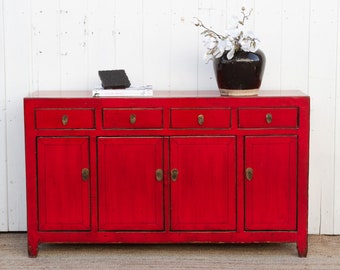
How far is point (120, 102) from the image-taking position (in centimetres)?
360

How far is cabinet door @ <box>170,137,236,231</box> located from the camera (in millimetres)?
3637

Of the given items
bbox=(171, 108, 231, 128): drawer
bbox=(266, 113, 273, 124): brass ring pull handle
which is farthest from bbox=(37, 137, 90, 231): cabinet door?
bbox=(266, 113, 273, 124): brass ring pull handle

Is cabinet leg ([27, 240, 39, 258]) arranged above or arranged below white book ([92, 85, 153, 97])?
below

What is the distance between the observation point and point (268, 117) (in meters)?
3.60

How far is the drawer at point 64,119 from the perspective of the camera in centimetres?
361

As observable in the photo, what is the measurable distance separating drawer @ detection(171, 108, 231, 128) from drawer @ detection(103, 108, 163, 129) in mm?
76

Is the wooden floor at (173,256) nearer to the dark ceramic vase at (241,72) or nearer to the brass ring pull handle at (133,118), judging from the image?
the brass ring pull handle at (133,118)

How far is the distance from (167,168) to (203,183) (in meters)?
0.19

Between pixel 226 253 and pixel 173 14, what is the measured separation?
4.13 ft

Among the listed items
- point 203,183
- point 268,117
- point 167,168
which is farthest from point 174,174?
point 268,117

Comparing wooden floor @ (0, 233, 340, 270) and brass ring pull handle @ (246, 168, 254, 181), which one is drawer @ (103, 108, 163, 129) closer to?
brass ring pull handle @ (246, 168, 254, 181)

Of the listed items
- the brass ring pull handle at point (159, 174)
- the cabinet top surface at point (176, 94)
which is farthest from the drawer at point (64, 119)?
the brass ring pull handle at point (159, 174)

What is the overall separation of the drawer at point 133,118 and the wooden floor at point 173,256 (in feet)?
2.12

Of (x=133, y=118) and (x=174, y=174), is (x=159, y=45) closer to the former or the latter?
(x=133, y=118)
